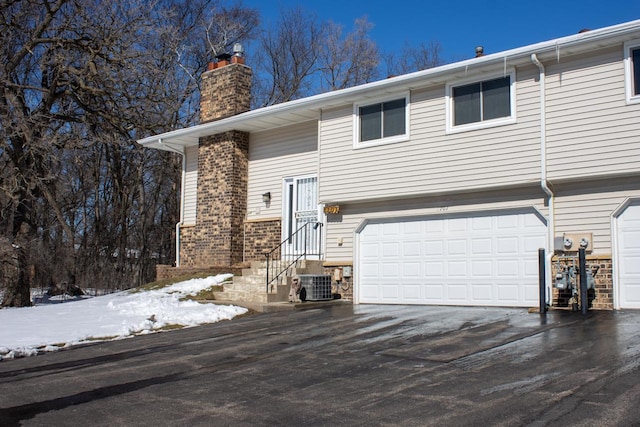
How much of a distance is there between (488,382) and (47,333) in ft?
25.8

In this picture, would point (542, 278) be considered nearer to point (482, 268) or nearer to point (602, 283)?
point (602, 283)

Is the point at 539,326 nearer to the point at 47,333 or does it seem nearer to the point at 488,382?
Result: the point at 488,382

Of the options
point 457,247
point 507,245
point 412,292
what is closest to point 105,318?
point 412,292

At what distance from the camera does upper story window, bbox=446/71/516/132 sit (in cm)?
1246

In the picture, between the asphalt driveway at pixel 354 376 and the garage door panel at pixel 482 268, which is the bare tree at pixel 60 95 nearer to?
the asphalt driveway at pixel 354 376

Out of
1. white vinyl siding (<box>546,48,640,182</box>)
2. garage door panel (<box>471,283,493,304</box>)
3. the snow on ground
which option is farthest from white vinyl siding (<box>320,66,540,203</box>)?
the snow on ground

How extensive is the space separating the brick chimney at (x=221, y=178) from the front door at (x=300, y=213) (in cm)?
156

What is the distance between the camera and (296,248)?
54.2ft

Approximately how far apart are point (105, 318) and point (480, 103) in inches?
340

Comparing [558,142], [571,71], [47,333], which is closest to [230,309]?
[47,333]

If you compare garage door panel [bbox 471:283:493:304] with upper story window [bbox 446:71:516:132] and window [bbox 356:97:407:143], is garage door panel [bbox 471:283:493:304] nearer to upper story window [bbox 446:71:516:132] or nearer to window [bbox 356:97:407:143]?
upper story window [bbox 446:71:516:132]

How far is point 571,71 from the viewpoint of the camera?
11781 mm

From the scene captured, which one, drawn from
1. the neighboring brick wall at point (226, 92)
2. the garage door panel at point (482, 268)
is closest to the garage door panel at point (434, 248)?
the garage door panel at point (482, 268)

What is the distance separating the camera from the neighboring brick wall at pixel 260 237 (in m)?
17.1
